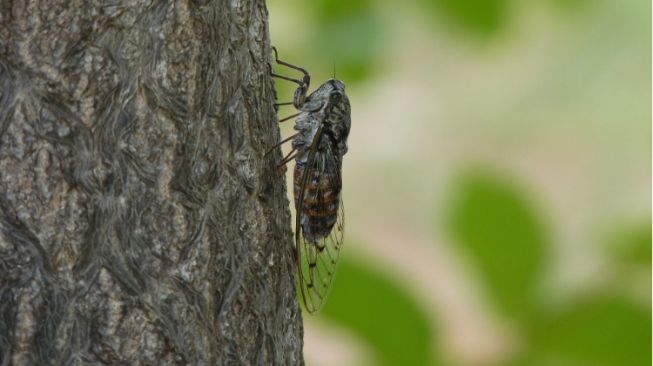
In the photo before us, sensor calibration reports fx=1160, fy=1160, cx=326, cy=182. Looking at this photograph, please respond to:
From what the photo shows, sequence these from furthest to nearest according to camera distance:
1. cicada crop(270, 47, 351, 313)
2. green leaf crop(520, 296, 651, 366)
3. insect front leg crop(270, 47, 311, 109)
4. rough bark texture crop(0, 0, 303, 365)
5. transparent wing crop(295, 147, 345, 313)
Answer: insect front leg crop(270, 47, 311, 109), cicada crop(270, 47, 351, 313), transparent wing crop(295, 147, 345, 313), green leaf crop(520, 296, 651, 366), rough bark texture crop(0, 0, 303, 365)

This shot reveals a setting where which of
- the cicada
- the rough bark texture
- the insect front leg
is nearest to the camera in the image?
the rough bark texture

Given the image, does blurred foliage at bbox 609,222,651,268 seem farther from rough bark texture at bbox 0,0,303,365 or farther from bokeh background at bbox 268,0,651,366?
rough bark texture at bbox 0,0,303,365

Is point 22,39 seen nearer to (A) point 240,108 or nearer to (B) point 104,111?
(B) point 104,111

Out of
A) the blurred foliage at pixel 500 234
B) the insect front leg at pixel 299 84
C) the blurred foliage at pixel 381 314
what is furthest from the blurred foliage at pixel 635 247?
the insect front leg at pixel 299 84

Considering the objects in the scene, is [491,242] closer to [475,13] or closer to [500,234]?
[500,234]

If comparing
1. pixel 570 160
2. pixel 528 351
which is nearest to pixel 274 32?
pixel 528 351

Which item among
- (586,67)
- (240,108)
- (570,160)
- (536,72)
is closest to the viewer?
(240,108)

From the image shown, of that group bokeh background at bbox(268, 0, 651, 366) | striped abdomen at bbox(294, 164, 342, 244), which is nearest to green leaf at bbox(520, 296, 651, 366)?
bokeh background at bbox(268, 0, 651, 366)
